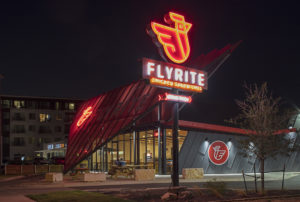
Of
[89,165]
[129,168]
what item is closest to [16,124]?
[89,165]

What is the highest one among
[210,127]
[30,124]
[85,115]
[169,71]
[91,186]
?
[30,124]

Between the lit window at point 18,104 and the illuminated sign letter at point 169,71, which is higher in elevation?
the lit window at point 18,104

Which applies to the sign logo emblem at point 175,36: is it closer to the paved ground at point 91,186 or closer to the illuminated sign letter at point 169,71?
the illuminated sign letter at point 169,71

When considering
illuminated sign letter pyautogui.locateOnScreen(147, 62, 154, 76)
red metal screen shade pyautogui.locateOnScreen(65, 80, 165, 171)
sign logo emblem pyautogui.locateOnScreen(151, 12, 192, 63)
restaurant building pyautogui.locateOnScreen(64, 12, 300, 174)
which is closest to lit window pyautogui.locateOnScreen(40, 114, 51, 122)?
restaurant building pyautogui.locateOnScreen(64, 12, 300, 174)

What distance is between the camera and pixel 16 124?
8288 cm

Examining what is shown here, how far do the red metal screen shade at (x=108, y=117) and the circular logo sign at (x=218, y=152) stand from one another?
8.04m

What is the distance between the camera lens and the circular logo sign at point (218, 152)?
31.9 metres

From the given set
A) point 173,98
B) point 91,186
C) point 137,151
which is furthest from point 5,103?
point 173,98

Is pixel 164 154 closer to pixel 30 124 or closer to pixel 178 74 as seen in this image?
pixel 178 74

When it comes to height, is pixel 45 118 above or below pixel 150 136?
above

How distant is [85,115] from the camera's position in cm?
3766

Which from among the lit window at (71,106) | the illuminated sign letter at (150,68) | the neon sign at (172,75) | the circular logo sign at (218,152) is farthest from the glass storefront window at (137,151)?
the lit window at (71,106)

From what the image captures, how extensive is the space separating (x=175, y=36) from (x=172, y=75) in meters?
1.98

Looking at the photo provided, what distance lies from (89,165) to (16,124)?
51406 millimetres
